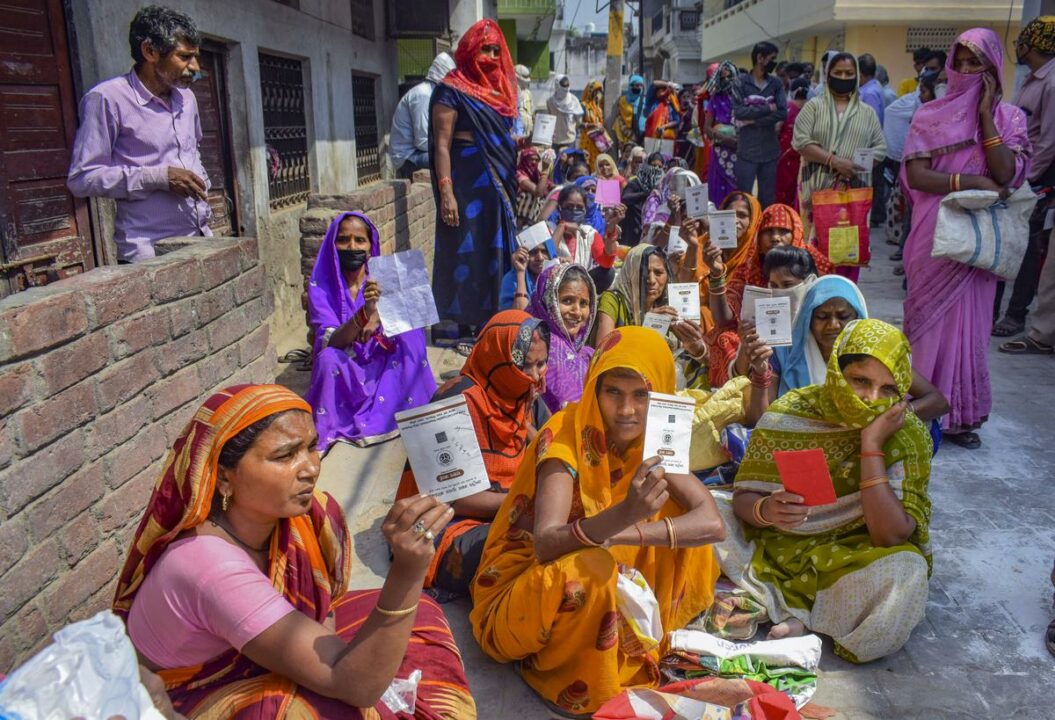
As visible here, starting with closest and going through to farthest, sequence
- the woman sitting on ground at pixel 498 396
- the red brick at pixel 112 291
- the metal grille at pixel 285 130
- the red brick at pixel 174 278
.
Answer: the red brick at pixel 112 291 → the red brick at pixel 174 278 → the woman sitting on ground at pixel 498 396 → the metal grille at pixel 285 130

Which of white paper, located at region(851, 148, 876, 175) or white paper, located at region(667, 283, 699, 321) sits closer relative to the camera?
white paper, located at region(667, 283, 699, 321)

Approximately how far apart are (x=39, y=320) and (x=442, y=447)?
3.98ft

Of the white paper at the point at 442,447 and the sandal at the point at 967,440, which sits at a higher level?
the white paper at the point at 442,447

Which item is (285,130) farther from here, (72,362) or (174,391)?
(72,362)

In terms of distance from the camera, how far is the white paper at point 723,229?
4.89 m

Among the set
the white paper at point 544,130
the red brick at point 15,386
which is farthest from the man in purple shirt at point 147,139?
the white paper at point 544,130

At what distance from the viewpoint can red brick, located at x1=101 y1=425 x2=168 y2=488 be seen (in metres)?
2.87

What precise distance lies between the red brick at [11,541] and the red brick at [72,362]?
14.9 inches

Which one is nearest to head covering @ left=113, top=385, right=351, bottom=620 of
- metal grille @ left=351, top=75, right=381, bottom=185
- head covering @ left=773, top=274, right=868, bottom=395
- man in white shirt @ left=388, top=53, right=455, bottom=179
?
head covering @ left=773, top=274, right=868, bottom=395

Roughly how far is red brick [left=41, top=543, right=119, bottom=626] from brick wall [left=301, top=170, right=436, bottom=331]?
2500 mm

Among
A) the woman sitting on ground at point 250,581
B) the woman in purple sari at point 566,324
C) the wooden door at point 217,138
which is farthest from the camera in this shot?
the wooden door at point 217,138

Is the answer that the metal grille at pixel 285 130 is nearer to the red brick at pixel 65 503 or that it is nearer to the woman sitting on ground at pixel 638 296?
the woman sitting on ground at pixel 638 296

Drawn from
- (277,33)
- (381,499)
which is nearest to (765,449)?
(381,499)

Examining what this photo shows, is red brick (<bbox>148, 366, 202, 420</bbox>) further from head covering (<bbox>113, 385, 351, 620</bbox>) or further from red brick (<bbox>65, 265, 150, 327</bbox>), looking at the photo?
head covering (<bbox>113, 385, 351, 620</bbox>)
